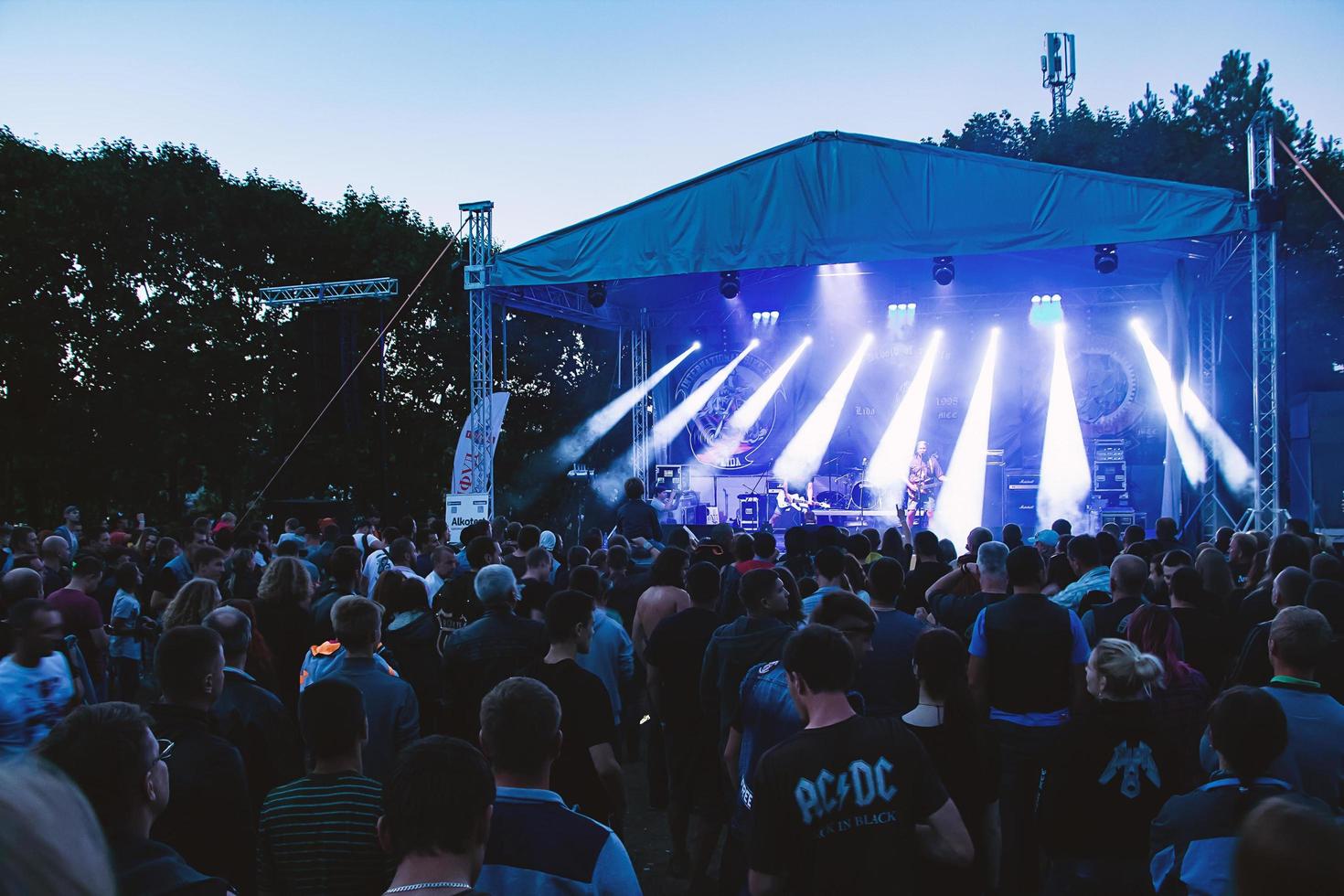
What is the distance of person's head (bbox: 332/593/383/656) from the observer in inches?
148

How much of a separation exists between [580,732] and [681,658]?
1353 millimetres

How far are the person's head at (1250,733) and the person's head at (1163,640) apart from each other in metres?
1.39

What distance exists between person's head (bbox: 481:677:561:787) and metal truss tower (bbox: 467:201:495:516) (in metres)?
11.4

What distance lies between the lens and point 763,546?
656cm

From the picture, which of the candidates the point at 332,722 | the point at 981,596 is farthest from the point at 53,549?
the point at 981,596

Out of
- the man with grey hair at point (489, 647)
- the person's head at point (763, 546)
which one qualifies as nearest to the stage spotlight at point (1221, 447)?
the person's head at point (763, 546)

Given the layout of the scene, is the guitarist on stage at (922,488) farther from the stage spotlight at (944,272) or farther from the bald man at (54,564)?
the bald man at (54,564)

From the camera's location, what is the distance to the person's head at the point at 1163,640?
3959mm

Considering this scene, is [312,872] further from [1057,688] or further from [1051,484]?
[1051,484]

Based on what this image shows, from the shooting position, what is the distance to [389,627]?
5133 millimetres

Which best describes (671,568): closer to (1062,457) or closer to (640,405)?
(1062,457)

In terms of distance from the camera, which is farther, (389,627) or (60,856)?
(389,627)

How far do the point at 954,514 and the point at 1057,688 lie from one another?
13.5 meters

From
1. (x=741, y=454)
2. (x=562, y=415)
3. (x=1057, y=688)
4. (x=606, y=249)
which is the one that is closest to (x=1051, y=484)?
(x=741, y=454)
